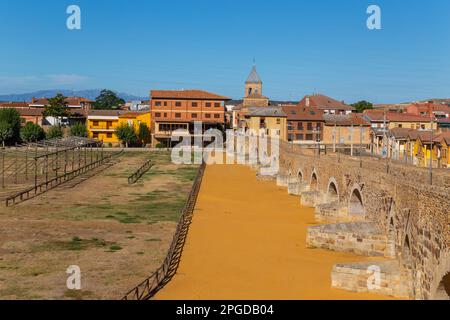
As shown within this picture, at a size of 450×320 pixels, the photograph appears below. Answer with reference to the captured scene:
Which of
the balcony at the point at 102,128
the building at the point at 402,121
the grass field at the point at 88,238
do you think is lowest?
the grass field at the point at 88,238

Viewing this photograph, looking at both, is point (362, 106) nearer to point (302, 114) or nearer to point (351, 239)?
point (302, 114)

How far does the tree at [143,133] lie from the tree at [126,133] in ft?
3.59

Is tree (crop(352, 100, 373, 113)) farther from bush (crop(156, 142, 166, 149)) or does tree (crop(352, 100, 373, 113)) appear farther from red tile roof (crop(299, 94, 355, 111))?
bush (crop(156, 142, 166, 149))

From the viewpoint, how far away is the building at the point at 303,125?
10025cm

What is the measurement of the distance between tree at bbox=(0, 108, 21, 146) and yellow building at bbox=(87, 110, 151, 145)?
595 inches

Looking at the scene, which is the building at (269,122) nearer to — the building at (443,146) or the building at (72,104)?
the building at (443,146)

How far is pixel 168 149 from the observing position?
342 ft

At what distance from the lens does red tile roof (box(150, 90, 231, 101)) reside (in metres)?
108

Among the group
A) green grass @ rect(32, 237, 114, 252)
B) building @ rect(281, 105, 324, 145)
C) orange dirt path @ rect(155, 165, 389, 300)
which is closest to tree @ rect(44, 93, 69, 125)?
building @ rect(281, 105, 324, 145)

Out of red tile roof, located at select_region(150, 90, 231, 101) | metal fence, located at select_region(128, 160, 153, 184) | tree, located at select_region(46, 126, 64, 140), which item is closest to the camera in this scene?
metal fence, located at select_region(128, 160, 153, 184)

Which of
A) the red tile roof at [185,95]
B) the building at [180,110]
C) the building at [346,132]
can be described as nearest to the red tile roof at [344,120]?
the building at [346,132]

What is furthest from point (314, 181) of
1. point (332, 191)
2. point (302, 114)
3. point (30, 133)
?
point (30, 133)

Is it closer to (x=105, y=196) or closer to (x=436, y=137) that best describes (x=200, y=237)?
(x=105, y=196)
